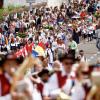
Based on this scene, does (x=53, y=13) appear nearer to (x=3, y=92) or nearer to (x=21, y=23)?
(x=21, y=23)

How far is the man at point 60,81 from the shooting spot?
1270 cm

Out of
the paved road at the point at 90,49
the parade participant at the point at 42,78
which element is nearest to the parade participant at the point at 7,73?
the parade participant at the point at 42,78

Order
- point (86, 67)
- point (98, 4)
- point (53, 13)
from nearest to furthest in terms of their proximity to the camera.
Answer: point (86, 67), point (53, 13), point (98, 4)

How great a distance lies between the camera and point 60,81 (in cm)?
1295

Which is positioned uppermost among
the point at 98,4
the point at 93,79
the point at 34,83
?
the point at 93,79

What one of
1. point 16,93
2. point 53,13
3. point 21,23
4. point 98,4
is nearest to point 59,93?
point 16,93

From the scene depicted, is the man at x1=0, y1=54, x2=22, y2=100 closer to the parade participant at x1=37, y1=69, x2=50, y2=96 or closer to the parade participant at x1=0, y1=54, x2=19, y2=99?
the parade participant at x1=0, y1=54, x2=19, y2=99

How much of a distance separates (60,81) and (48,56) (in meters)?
12.4

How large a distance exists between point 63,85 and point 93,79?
2173mm

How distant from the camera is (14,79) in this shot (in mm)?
11172

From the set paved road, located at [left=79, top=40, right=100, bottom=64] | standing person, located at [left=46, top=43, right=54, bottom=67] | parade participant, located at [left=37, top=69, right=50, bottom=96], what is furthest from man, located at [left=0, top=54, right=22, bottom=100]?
paved road, located at [left=79, top=40, right=100, bottom=64]

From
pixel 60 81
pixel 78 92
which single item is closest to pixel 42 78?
pixel 60 81

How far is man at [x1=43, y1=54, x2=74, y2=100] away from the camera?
1270 cm

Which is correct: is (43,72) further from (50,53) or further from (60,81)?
(50,53)
